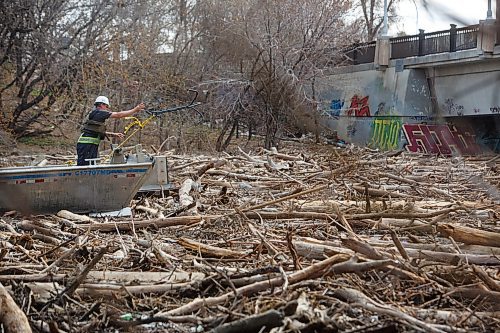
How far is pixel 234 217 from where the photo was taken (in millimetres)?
8469

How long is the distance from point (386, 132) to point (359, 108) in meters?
1.70

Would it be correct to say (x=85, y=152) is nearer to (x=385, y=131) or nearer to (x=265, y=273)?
(x=265, y=273)

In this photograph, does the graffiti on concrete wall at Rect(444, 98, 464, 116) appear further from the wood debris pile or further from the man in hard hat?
the man in hard hat

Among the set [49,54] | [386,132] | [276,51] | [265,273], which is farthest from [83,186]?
[386,132]

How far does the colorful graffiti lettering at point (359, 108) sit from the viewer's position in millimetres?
32312

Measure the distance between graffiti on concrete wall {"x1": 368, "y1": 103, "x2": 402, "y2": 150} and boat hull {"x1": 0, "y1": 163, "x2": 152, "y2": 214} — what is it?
21.7m

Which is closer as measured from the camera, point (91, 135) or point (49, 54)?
point (91, 135)

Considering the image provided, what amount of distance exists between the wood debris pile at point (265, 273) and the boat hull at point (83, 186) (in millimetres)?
740

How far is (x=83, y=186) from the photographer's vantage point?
10.0 m

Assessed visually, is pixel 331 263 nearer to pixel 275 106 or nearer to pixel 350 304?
pixel 350 304

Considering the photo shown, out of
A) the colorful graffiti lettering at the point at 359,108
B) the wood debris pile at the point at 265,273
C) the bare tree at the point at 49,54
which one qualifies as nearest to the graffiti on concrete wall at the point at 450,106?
the wood debris pile at the point at 265,273

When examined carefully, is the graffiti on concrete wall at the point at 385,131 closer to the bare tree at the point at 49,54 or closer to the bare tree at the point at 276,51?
the bare tree at the point at 276,51

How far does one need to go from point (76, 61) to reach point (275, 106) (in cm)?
765

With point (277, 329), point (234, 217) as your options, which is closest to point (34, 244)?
point (234, 217)
